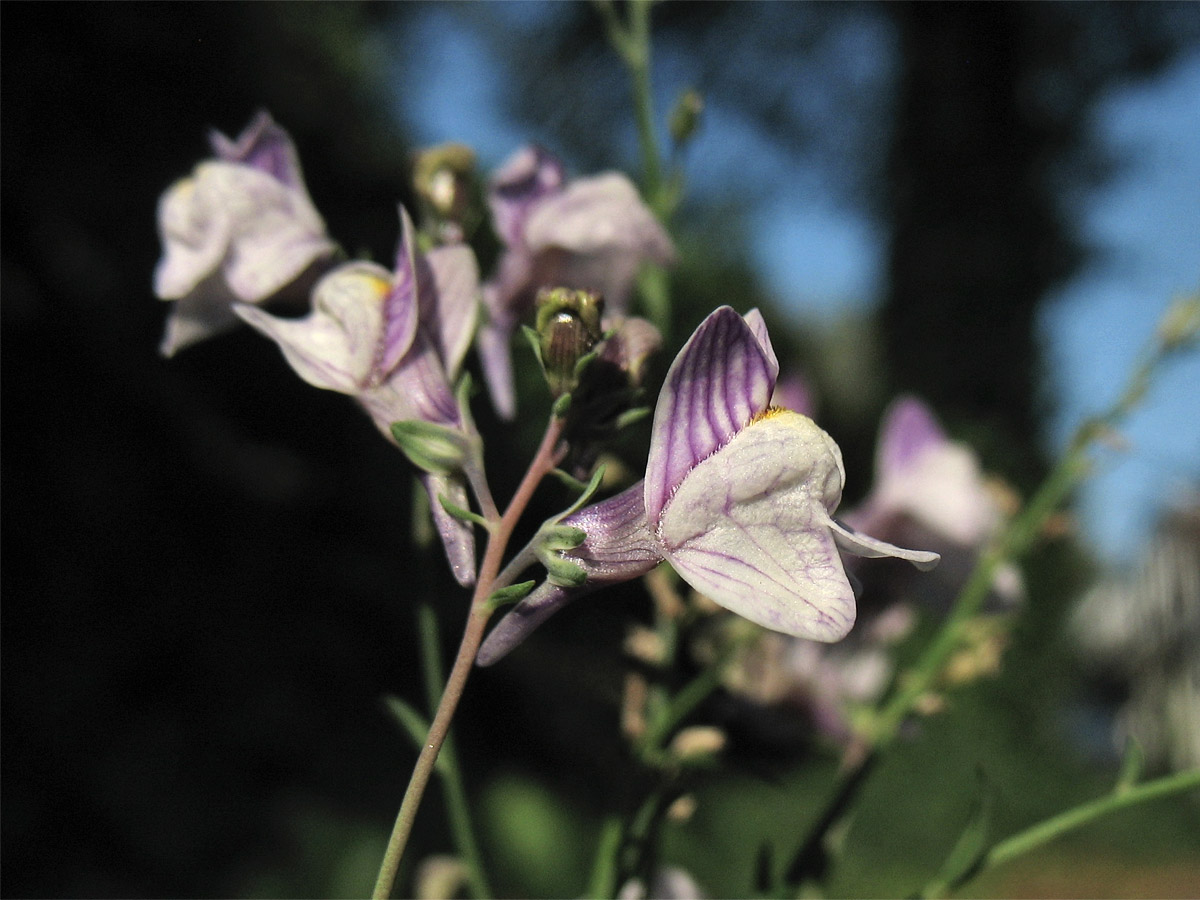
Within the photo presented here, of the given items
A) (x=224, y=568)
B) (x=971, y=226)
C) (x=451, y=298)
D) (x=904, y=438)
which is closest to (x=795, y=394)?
(x=904, y=438)

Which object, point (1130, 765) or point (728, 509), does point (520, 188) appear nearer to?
point (728, 509)

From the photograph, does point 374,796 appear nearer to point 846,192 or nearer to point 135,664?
point 135,664

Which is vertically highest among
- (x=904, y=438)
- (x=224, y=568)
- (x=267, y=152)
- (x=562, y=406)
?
(x=267, y=152)

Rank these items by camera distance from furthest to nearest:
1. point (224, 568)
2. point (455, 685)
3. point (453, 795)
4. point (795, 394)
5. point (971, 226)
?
point (971, 226) → point (224, 568) → point (795, 394) → point (453, 795) → point (455, 685)

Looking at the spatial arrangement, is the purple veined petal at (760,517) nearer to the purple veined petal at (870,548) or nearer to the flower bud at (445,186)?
the purple veined petal at (870,548)

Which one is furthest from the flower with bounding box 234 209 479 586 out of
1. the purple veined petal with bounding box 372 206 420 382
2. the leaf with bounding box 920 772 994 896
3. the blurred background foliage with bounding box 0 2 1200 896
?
the blurred background foliage with bounding box 0 2 1200 896

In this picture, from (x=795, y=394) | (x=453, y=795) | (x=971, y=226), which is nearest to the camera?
(x=453, y=795)
